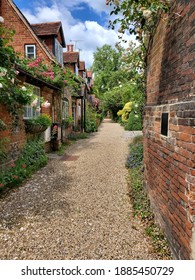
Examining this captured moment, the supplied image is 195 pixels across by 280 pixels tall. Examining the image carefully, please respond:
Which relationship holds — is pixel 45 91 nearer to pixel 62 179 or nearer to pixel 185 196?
pixel 62 179

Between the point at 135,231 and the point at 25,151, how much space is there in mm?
4285

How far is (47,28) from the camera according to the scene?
12000mm

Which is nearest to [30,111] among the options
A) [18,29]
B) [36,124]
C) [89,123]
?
[36,124]

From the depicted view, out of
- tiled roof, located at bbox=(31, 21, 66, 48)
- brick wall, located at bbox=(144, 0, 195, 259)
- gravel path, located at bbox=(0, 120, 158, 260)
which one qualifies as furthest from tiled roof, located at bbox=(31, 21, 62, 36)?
brick wall, located at bbox=(144, 0, 195, 259)

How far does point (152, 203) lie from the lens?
3586mm

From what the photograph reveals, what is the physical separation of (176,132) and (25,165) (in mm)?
4643

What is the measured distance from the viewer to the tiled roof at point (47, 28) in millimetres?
11680

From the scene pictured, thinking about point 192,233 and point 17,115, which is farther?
point 17,115

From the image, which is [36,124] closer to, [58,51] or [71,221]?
[71,221]

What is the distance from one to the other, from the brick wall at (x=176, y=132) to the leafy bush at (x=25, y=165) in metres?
3.47

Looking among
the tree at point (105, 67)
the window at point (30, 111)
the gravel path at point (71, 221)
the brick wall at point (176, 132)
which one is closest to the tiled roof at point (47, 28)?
the window at point (30, 111)

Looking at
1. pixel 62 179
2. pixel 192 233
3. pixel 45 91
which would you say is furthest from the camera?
pixel 45 91

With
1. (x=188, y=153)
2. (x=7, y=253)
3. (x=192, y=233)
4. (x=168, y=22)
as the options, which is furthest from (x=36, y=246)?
(x=168, y=22)

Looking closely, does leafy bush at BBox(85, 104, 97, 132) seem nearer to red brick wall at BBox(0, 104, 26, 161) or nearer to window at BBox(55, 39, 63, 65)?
window at BBox(55, 39, 63, 65)
